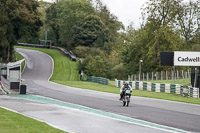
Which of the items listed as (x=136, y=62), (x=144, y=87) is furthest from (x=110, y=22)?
(x=144, y=87)

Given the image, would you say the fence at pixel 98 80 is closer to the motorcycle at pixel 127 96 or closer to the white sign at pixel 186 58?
the white sign at pixel 186 58

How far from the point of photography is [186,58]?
4506cm

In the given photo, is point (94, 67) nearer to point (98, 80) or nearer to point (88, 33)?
point (98, 80)

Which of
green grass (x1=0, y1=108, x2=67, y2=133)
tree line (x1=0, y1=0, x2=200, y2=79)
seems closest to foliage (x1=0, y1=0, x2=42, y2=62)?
tree line (x1=0, y1=0, x2=200, y2=79)

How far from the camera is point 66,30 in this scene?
103125 mm

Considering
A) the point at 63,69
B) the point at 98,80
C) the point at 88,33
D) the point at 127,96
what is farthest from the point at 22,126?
the point at 88,33

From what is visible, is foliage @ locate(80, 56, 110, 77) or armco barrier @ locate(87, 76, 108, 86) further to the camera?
foliage @ locate(80, 56, 110, 77)

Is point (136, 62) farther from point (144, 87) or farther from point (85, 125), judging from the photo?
point (85, 125)

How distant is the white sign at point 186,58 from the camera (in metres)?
44.0

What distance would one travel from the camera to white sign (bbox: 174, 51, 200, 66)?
44034mm

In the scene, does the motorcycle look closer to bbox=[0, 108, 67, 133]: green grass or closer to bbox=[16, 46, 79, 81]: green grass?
bbox=[0, 108, 67, 133]: green grass

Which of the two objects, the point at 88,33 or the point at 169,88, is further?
the point at 88,33

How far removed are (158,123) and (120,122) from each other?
1.61 m

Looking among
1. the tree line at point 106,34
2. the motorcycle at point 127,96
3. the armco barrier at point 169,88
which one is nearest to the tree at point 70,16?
the tree line at point 106,34
